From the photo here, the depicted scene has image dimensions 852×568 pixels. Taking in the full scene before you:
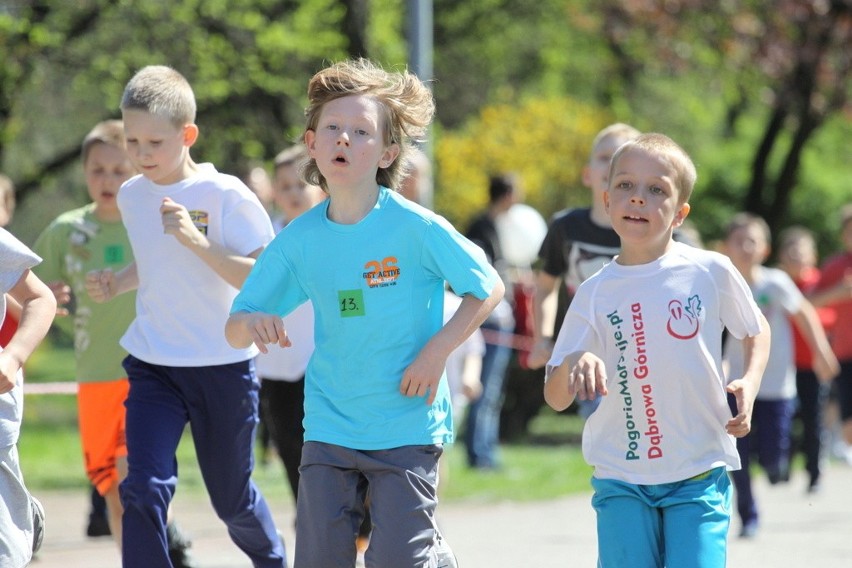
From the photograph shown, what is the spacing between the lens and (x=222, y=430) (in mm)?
5609

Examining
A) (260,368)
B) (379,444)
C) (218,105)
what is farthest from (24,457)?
(379,444)

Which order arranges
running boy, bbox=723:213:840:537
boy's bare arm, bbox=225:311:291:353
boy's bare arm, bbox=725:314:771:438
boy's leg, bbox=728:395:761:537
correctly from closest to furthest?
boy's bare arm, bbox=225:311:291:353
boy's bare arm, bbox=725:314:771:438
boy's leg, bbox=728:395:761:537
running boy, bbox=723:213:840:537

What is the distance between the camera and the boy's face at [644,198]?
15.6 feet

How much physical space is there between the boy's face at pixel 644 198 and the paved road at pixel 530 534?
11.1 feet

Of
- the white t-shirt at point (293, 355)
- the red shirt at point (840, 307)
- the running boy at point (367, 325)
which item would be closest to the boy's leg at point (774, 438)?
the red shirt at point (840, 307)

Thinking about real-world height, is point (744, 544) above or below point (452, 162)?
below

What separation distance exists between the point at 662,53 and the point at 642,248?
600 inches

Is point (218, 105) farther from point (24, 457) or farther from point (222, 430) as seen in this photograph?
point (222, 430)

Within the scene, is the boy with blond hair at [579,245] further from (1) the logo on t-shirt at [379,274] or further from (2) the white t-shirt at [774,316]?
(2) the white t-shirt at [774,316]

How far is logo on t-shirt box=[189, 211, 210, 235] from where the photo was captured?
5625mm

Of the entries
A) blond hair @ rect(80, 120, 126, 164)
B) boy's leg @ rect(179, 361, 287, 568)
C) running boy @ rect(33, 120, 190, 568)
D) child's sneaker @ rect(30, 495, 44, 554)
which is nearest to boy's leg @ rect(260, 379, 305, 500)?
running boy @ rect(33, 120, 190, 568)

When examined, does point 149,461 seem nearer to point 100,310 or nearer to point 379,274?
point 379,274

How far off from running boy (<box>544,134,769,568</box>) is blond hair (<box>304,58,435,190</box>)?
0.71 metres

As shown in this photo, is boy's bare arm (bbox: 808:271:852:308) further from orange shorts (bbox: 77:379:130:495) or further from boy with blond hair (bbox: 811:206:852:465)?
orange shorts (bbox: 77:379:130:495)
